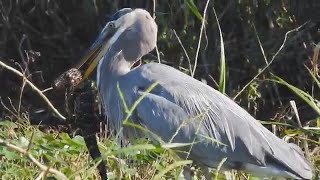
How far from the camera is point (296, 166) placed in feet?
17.0

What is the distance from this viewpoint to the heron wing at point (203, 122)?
17.4 ft

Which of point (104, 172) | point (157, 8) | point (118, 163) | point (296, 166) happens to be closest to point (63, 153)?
point (118, 163)

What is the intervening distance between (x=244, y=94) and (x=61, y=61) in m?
1.46

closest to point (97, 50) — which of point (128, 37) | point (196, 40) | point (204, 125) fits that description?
point (128, 37)

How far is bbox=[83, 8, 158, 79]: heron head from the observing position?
6.05m

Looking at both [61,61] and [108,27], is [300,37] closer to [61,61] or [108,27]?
[61,61]

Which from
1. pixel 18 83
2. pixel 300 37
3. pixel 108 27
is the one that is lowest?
pixel 18 83

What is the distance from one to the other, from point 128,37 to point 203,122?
3.03 ft

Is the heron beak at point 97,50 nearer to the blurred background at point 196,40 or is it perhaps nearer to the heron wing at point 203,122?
the heron wing at point 203,122

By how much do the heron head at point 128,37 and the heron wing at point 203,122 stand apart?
0.43 meters

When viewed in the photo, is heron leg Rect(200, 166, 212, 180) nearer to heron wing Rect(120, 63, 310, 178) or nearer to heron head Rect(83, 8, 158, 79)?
heron wing Rect(120, 63, 310, 178)

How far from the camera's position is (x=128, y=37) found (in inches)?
240

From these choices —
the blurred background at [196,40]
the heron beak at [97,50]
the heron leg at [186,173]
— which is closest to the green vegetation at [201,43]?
the blurred background at [196,40]

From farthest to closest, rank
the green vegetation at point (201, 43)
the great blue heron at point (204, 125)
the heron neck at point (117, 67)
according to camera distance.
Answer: the green vegetation at point (201, 43) < the heron neck at point (117, 67) < the great blue heron at point (204, 125)
